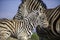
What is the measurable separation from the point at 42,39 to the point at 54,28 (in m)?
0.38

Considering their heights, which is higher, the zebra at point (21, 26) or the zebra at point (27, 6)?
the zebra at point (27, 6)

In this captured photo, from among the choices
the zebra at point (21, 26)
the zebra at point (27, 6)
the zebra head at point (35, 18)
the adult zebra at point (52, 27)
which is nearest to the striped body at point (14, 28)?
the zebra at point (21, 26)

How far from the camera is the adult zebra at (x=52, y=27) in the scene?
552 cm

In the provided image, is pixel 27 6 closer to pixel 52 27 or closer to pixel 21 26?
pixel 52 27

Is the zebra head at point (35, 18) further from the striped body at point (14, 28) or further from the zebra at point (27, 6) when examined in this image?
the zebra at point (27, 6)

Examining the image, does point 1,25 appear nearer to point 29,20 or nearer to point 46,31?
point 29,20

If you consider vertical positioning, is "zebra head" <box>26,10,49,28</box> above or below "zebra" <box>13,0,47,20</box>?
below

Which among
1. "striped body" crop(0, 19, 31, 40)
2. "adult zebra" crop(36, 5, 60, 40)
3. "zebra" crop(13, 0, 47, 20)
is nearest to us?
"striped body" crop(0, 19, 31, 40)

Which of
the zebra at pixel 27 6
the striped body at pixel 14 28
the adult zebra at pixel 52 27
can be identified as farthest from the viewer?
the zebra at pixel 27 6

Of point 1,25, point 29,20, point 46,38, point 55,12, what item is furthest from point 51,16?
point 1,25

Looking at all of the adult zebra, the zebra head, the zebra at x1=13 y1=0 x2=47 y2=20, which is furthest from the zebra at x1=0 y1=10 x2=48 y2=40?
the zebra at x1=13 y1=0 x2=47 y2=20

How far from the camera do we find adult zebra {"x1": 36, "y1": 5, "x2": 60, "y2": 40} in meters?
5.52

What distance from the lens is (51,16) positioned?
19.1 feet

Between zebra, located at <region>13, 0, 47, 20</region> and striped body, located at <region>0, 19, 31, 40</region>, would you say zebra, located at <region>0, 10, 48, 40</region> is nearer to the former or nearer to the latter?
striped body, located at <region>0, 19, 31, 40</region>
